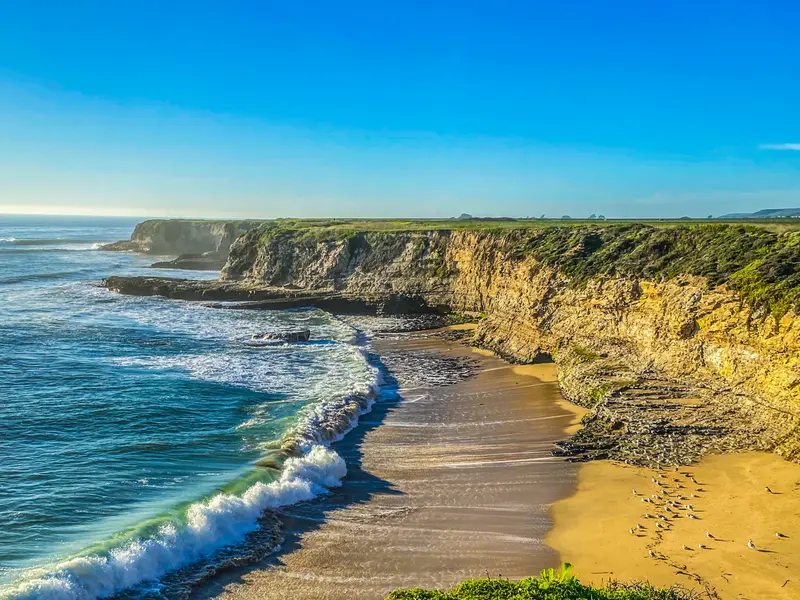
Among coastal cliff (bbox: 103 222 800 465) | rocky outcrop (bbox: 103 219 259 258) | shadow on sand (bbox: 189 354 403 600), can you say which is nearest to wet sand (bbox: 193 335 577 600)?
shadow on sand (bbox: 189 354 403 600)

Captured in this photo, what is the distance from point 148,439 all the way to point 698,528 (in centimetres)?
1690

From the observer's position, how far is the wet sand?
12531 mm

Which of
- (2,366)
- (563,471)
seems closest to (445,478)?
(563,471)

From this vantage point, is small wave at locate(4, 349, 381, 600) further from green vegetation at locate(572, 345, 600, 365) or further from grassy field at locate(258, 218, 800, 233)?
grassy field at locate(258, 218, 800, 233)

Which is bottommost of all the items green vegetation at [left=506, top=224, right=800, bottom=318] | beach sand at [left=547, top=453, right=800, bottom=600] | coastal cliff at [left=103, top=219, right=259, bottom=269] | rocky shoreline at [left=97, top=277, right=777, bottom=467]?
beach sand at [left=547, top=453, right=800, bottom=600]

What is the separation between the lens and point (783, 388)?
1803cm

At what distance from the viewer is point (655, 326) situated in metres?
24.9

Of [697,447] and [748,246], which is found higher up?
[748,246]

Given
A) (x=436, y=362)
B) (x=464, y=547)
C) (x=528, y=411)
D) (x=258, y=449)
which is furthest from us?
Answer: (x=436, y=362)

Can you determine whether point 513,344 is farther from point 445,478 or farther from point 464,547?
point 464,547

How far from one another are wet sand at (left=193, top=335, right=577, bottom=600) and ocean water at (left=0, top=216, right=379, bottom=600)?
1299mm

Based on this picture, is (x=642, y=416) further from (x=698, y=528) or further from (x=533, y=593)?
(x=533, y=593)

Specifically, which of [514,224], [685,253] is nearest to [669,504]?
[685,253]

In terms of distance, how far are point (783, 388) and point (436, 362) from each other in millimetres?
17828
